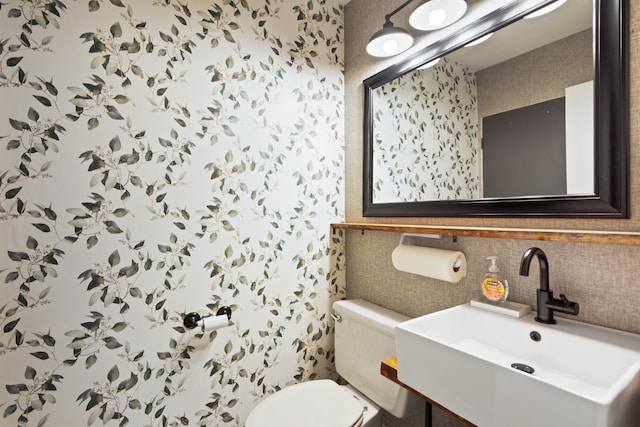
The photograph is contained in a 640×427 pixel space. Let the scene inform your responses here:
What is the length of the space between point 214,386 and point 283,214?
0.82 meters

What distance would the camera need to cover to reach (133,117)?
1.19 m

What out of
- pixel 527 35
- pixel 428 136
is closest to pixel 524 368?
pixel 428 136

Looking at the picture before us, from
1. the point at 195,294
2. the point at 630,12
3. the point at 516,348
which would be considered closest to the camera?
the point at 630,12

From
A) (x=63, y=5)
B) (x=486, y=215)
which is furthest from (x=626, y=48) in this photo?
(x=63, y=5)

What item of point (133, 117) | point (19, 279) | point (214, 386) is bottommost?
point (214, 386)

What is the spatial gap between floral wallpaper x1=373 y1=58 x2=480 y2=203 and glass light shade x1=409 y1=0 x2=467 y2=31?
142mm

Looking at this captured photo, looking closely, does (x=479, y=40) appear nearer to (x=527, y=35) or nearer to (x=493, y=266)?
(x=527, y=35)

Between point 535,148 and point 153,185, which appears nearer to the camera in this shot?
point 535,148

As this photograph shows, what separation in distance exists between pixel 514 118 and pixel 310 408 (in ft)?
4.33

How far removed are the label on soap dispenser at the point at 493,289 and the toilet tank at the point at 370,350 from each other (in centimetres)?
39

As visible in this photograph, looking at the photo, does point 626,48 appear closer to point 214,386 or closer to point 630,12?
point 630,12

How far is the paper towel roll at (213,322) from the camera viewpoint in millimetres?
1276

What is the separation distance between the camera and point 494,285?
1023mm

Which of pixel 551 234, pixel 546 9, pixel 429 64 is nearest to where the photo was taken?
pixel 551 234
